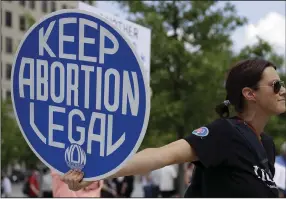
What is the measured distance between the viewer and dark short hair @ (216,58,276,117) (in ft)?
8.60

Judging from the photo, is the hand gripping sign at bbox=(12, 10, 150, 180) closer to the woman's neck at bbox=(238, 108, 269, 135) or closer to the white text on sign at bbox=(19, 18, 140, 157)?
the white text on sign at bbox=(19, 18, 140, 157)

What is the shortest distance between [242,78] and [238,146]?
1.05 feet

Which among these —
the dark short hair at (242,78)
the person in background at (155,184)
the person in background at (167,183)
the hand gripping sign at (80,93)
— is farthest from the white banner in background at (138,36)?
the person in background at (155,184)

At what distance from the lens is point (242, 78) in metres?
2.63

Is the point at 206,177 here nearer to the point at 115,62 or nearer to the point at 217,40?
the point at 115,62

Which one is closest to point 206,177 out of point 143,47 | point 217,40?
point 143,47

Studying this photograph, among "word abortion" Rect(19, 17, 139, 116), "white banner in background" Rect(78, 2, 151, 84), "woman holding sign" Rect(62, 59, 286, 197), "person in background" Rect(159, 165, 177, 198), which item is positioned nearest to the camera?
"word abortion" Rect(19, 17, 139, 116)

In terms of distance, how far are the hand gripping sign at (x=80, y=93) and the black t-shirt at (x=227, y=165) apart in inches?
22.7

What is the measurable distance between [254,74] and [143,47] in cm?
494

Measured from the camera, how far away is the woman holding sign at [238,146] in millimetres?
2314

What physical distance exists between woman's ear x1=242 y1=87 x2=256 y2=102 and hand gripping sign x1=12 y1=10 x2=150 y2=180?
35.8 inches

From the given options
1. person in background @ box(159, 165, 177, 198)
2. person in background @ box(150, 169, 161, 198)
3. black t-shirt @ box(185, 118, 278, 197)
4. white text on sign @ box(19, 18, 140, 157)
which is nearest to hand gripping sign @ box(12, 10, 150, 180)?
white text on sign @ box(19, 18, 140, 157)

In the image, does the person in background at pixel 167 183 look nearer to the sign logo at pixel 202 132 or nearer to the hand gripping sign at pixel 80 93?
the sign logo at pixel 202 132

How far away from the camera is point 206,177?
96.0 inches
